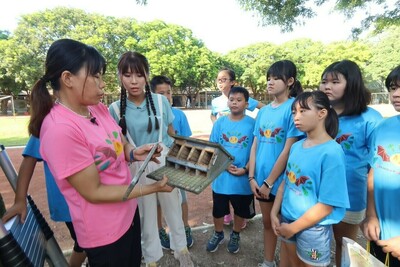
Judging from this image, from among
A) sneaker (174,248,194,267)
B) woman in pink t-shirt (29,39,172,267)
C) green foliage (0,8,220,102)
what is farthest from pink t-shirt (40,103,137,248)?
green foliage (0,8,220,102)

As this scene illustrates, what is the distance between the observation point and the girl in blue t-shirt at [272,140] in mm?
2465

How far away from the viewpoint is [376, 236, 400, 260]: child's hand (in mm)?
1661

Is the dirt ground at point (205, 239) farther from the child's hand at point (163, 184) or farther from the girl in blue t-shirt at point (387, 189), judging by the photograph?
the child's hand at point (163, 184)

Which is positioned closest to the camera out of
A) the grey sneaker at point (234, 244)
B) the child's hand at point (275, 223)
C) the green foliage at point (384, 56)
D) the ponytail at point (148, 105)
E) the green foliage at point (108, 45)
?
the child's hand at point (275, 223)

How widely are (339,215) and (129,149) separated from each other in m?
1.58

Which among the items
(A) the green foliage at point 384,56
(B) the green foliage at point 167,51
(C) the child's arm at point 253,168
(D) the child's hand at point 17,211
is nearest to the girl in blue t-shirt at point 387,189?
(C) the child's arm at point 253,168

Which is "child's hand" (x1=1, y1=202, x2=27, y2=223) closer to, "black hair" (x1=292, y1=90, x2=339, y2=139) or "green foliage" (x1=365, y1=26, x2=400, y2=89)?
"black hair" (x1=292, y1=90, x2=339, y2=139)

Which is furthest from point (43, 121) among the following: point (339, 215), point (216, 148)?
point (339, 215)

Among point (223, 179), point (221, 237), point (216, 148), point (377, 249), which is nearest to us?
point (216, 148)

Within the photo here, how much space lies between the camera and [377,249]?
1879 mm

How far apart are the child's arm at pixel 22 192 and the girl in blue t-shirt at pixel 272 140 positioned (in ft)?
6.24

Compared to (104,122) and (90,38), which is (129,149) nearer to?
(104,122)

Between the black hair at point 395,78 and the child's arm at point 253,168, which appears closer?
the black hair at point 395,78

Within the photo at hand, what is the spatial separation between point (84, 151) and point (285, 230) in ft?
5.01
